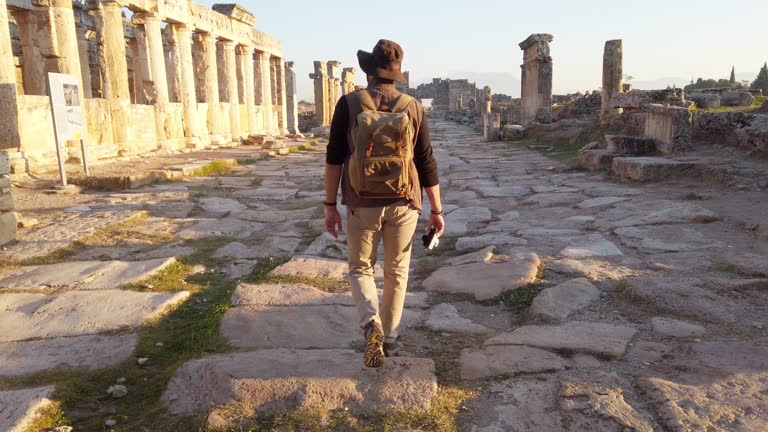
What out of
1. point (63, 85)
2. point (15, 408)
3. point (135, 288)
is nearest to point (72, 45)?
point (63, 85)

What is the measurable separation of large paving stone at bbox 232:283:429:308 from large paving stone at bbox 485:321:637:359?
79 centimetres

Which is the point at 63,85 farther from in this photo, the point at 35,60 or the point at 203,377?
the point at 203,377

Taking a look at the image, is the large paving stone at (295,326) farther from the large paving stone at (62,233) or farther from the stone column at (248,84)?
the stone column at (248,84)

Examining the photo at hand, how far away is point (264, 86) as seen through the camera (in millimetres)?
22000

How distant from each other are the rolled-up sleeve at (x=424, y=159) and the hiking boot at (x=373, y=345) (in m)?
0.78

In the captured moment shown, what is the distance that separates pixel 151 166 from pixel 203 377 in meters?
8.97

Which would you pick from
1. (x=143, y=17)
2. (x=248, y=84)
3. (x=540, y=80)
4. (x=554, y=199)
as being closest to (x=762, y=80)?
(x=540, y=80)

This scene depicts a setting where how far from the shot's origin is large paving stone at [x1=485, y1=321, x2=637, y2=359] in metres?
2.91

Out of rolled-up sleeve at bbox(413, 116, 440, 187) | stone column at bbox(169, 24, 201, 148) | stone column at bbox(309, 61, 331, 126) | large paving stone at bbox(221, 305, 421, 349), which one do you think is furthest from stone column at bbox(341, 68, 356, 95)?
rolled-up sleeve at bbox(413, 116, 440, 187)

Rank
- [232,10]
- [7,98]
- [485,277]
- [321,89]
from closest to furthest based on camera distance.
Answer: [485,277], [7,98], [232,10], [321,89]

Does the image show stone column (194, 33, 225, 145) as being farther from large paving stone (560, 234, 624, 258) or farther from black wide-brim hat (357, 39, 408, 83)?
black wide-brim hat (357, 39, 408, 83)

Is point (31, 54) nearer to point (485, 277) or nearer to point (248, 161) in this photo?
point (248, 161)

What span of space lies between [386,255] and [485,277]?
156 centimetres

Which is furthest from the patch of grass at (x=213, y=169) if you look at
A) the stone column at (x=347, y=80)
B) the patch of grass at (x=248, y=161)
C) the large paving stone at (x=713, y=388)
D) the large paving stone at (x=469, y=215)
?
the stone column at (x=347, y=80)
